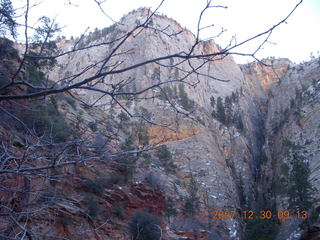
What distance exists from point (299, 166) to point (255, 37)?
64.4ft

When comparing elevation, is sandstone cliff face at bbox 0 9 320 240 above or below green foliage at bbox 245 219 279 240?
above

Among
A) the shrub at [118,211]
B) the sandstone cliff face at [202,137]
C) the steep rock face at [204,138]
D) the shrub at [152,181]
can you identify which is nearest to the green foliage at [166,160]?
the sandstone cliff face at [202,137]

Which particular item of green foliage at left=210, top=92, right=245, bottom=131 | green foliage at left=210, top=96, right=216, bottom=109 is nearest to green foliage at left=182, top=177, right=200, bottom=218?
green foliage at left=210, top=92, right=245, bottom=131

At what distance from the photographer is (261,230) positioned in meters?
20.7

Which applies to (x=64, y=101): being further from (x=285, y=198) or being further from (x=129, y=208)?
(x=285, y=198)

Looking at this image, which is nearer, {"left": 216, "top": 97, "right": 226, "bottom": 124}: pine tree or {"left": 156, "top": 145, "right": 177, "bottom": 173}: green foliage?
{"left": 156, "top": 145, "right": 177, "bottom": 173}: green foliage

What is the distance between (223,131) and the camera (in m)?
32.6

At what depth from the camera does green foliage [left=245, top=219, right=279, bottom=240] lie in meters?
20.2

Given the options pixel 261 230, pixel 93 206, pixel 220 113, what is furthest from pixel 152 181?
pixel 220 113

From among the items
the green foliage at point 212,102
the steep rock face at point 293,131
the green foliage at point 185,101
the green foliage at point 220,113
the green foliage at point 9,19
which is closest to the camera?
the green foliage at point 9,19

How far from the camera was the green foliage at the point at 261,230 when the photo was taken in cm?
2020

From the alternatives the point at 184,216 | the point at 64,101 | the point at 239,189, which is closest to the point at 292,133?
the point at 239,189
